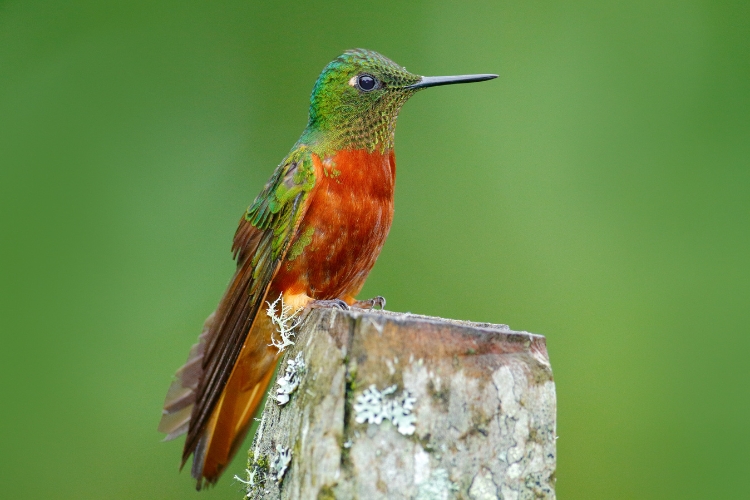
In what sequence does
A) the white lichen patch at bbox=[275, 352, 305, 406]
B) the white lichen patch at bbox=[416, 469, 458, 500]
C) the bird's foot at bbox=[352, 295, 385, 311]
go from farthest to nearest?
1. the bird's foot at bbox=[352, 295, 385, 311]
2. the white lichen patch at bbox=[275, 352, 305, 406]
3. the white lichen patch at bbox=[416, 469, 458, 500]

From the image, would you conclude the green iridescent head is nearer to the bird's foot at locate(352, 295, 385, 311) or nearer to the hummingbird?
the hummingbird

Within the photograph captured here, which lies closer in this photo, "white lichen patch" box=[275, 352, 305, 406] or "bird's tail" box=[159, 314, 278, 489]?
"white lichen patch" box=[275, 352, 305, 406]

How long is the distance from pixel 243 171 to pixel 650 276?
11.0 ft

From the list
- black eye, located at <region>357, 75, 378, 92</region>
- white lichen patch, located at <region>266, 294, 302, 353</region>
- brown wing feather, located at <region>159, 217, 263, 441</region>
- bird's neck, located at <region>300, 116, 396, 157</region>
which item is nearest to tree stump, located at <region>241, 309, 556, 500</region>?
white lichen patch, located at <region>266, 294, 302, 353</region>

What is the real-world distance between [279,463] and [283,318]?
1.36 meters

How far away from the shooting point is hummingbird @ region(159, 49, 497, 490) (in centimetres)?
361

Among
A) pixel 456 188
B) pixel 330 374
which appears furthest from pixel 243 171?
pixel 330 374

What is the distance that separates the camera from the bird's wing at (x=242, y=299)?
11.4 feet

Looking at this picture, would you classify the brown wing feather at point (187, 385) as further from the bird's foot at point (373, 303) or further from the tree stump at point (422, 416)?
the tree stump at point (422, 416)

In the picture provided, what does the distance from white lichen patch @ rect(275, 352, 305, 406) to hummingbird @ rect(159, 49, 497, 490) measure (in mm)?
1028

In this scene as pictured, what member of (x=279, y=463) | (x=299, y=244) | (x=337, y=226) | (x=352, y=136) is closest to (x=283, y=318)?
(x=299, y=244)

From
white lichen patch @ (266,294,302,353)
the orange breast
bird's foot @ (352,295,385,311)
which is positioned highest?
the orange breast

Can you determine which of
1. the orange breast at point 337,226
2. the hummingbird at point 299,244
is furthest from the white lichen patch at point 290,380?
the orange breast at point 337,226

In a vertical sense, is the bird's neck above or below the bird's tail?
above
